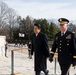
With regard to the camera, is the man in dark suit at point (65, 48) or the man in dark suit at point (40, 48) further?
the man in dark suit at point (40, 48)

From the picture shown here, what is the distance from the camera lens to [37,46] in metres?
8.31

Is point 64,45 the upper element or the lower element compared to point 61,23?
lower

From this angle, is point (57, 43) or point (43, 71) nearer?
point (57, 43)

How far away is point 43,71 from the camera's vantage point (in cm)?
849

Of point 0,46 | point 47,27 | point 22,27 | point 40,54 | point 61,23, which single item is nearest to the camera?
point 61,23

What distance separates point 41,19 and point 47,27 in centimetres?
582

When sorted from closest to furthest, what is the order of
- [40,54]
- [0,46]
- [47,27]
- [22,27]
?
[40,54] < [0,46] < [47,27] < [22,27]

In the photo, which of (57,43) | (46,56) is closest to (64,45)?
(57,43)

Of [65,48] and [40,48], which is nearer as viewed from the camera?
[65,48]

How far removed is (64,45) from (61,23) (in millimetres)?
527

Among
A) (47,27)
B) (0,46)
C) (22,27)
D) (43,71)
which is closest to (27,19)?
(22,27)

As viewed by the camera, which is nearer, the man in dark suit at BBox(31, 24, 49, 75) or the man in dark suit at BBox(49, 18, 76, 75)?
the man in dark suit at BBox(49, 18, 76, 75)

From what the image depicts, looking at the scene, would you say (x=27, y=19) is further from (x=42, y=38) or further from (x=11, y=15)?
(x=42, y=38)

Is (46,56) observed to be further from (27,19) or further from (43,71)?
(27,19)
